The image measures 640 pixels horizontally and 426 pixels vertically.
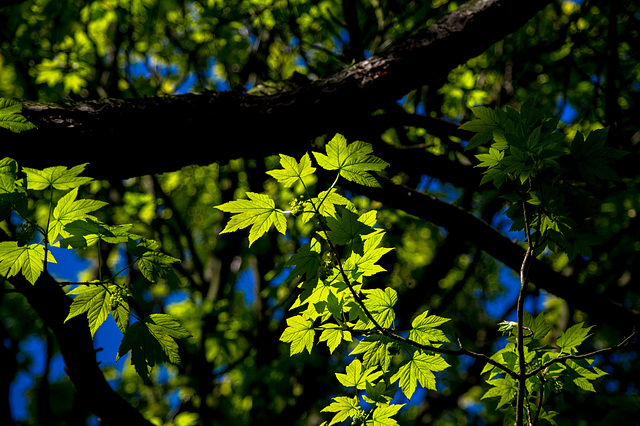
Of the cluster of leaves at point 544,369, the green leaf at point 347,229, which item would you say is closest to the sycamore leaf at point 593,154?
the cluster of leaves at point 544,369

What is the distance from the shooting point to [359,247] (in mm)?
1602

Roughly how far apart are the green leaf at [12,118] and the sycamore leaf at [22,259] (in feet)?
1.67

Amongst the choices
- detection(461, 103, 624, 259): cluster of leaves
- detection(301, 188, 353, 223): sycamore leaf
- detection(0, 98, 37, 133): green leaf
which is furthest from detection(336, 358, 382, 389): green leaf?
detection(0, 98, 37, 133): green leaf

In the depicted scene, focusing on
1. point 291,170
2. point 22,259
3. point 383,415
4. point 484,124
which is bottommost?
point 383,415

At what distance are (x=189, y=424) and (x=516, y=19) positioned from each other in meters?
5.04

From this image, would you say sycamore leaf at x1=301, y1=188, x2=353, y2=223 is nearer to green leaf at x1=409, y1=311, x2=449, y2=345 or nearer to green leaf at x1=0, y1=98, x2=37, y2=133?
green leaf at x1=409, y1=311, x2=449, y2=345

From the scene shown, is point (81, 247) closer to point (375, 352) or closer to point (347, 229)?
point (347, 229)

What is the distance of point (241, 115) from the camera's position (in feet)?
7.55

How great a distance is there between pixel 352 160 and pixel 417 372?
3.19 feet

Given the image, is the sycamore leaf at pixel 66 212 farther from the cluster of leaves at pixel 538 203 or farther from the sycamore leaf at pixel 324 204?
the cluster of leaves at pixel 538 203

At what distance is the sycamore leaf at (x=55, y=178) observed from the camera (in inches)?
63.2

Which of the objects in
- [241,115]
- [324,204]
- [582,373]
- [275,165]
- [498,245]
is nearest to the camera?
[324,204]

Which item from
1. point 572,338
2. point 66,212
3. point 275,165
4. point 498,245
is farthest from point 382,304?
point 275,165

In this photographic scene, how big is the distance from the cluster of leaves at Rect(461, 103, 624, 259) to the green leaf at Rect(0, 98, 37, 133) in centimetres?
191
